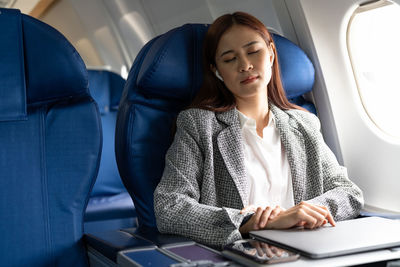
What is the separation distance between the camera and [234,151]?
1877 mm

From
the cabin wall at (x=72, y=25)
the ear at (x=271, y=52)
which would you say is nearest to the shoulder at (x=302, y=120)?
the ear at (x=271, y=52)

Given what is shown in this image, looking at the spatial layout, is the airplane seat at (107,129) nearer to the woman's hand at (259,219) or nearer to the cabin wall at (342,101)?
the cabin wall at (342,101)

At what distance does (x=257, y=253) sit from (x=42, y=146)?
911 millimetres

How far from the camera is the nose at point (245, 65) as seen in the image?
1.95m

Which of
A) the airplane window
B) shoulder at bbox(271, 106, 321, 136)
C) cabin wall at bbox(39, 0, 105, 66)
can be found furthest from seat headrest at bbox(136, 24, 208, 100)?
cabin wall at bbox(39, 0, 105, 66)

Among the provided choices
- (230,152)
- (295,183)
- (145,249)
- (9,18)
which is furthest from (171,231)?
(9,18)

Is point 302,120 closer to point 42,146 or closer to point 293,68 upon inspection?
point 293,68

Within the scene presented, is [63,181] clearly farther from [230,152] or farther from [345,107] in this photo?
[345,107]

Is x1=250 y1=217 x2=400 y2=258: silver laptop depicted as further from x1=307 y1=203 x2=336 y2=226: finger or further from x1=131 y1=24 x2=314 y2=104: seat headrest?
x1=131 y1=24 x2=314 y2=104: seat headrest

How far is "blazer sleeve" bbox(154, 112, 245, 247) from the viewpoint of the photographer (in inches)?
62.3

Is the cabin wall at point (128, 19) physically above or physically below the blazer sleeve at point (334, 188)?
above

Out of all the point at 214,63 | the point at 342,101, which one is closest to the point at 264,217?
the point at 214,63

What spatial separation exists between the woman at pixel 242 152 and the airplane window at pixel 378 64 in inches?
14.8

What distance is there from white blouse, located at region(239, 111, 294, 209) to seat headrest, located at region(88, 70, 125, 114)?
1.96 meters
